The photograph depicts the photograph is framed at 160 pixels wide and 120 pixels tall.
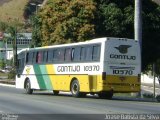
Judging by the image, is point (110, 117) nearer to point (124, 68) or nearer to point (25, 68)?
point (124, 68)

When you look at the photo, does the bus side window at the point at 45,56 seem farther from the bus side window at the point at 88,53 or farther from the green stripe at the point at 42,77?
the bus side window at the point at 88,53

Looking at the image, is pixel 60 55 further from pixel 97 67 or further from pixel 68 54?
pixel 97 67

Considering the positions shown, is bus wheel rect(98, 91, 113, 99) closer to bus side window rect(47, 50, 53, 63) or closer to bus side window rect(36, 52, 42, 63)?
bus side window rect(47, 50, 53, 63)

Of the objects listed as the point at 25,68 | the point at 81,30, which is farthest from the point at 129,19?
the point at 25,68

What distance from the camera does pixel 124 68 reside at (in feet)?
94.2

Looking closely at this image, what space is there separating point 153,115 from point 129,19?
22.8 metres

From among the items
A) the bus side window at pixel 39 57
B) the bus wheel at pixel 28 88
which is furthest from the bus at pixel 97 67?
the bus wheel at pixel 28 88

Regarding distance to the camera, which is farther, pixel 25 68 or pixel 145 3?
pixel 145 3

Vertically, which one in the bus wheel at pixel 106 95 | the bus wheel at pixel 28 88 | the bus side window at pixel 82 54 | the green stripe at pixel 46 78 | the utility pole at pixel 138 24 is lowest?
the bus wheel at pixel 106 95

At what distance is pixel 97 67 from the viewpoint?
28500 millimetres

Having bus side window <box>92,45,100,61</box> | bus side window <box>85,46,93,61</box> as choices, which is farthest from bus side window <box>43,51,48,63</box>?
bus side window <box>92,45,100,61</box>

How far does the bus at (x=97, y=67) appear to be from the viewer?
2827 centimetres

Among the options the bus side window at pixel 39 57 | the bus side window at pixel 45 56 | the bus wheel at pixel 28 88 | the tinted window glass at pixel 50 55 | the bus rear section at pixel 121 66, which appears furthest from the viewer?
the bus wheel at pixel 28 88

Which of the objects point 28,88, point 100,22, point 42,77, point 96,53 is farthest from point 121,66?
point 100,22
